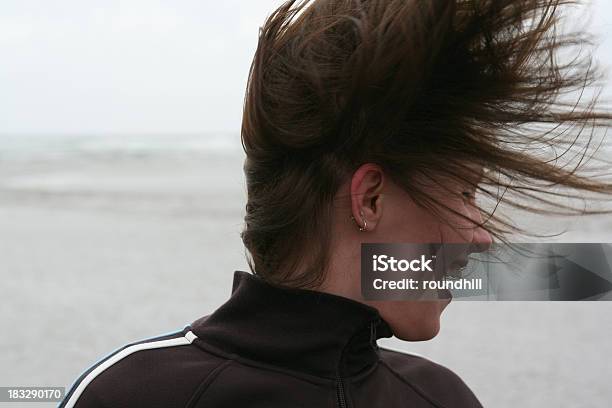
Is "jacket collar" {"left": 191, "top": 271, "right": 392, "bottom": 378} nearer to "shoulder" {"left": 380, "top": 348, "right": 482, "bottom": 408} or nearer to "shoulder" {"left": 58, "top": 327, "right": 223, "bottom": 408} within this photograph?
"shoulder" {"left": 58, "top": 327, "right": 223, "bottom": 408}

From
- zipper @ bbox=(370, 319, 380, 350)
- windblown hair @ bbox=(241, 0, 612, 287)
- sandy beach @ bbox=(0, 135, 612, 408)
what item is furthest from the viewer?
sandy beach @ bbox=(0, 135, 612, 408)

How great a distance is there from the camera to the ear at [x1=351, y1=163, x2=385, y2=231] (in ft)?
4.01

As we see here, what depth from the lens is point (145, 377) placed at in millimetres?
1235

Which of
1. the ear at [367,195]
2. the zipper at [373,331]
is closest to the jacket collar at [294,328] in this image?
the zipper at [373,331]

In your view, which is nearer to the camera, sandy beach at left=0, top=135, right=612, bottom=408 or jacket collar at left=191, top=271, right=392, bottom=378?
jacket collar at left=191, top=271, right=392, bottom=378

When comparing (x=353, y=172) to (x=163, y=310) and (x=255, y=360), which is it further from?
(x=163, y=310)

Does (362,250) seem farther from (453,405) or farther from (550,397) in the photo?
(550,397)

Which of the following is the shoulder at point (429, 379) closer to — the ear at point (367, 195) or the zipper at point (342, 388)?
the zipper at point (342, 388)

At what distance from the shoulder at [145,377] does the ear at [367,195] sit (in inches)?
12.5

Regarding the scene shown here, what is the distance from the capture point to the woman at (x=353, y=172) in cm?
120

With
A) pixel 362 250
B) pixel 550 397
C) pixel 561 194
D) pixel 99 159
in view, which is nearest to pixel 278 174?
pixel 362 250

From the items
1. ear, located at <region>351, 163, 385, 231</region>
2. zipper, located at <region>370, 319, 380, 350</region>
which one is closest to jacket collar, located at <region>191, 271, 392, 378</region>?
zipper, located at <region>370, 319, 380, 350</region>

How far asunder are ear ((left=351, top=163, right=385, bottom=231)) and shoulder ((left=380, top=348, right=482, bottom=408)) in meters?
0.33

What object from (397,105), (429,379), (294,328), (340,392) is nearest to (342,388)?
(340,392)
